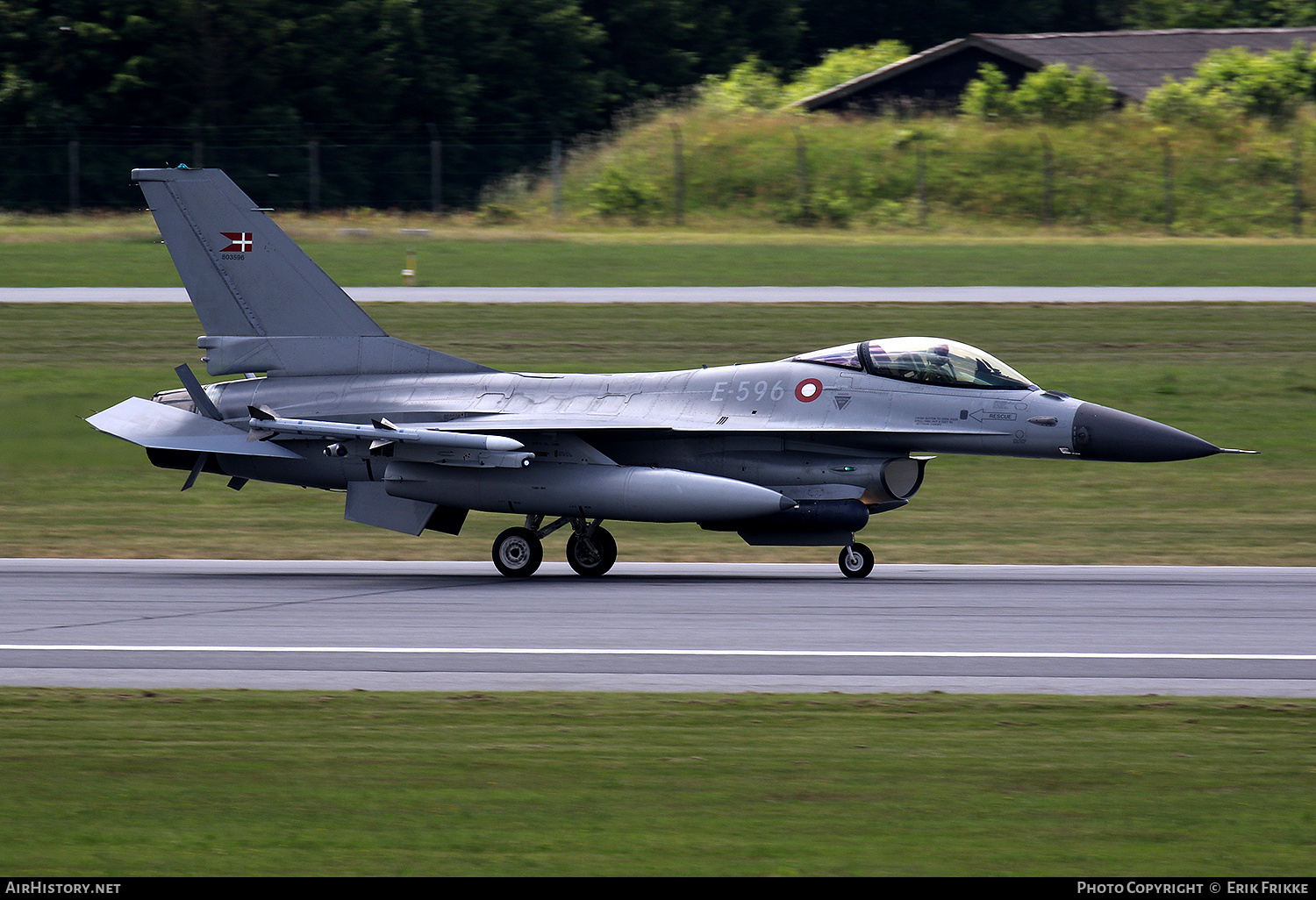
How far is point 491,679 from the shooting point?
1198 centimetres

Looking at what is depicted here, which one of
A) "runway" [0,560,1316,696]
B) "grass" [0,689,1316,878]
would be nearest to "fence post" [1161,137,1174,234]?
"runway" [0,560,1316,696]

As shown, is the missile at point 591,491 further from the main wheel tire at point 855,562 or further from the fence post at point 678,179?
the fence post at point 678,179

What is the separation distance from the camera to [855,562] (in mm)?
17297

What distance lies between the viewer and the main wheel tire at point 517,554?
57.9ft

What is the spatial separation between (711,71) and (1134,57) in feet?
51.8

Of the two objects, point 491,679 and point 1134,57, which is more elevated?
point 1134,57

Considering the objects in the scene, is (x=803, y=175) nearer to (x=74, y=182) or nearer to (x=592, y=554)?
(x=74, y=182)

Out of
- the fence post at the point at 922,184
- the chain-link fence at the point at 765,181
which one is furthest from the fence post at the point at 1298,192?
the fence post at the point at 922,184

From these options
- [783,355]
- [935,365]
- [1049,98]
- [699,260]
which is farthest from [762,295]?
[1049,98]

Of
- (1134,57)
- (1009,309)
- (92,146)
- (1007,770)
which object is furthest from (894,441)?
(1134,57)

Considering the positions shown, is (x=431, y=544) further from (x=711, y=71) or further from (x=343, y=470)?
(x=711, y=71)

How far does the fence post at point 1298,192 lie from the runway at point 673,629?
92.0 feet

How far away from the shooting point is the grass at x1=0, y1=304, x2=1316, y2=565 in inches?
810

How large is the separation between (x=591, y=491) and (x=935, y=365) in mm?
3865
